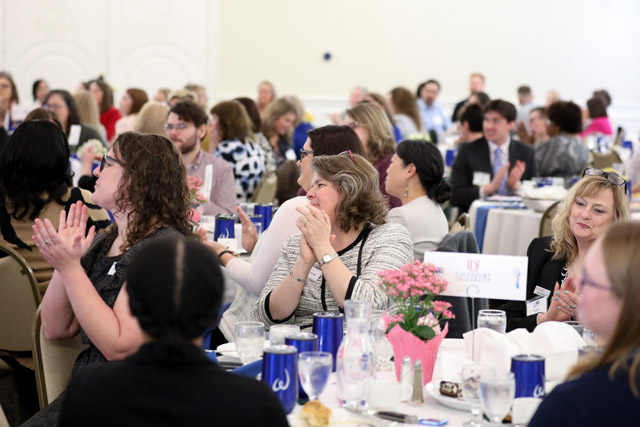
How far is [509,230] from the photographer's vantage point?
19.4 feet

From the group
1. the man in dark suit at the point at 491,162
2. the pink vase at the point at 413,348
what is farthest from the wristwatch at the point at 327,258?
the man in dark suit at the point at 491,162

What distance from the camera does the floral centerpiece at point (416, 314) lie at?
7.27 feet

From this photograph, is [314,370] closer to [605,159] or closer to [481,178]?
[481,178]

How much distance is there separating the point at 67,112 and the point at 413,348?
5658 mm

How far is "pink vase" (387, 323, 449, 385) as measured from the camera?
2.23 metres

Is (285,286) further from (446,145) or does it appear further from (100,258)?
(446,145)

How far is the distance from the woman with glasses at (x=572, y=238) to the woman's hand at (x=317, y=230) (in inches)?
30.4

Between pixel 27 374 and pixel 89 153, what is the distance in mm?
2598

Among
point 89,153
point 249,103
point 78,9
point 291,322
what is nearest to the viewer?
point 291,322

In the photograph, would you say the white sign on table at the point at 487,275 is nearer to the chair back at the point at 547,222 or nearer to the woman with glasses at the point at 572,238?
the woman with glasses at the point at 572,238

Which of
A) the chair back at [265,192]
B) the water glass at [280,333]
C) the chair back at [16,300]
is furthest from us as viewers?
the chair back at [265,192]

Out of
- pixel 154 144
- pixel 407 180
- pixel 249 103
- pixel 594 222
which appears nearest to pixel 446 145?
pixel 249 103

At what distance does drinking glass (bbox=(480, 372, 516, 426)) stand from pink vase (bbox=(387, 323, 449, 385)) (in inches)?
15.0

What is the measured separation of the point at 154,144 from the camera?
271 cm
